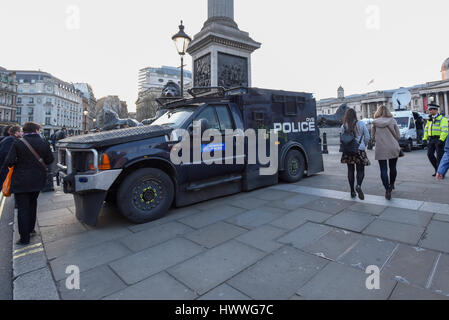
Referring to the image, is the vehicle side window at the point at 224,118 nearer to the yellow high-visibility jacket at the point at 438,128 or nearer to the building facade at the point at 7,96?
the yellow high-visibility jacket at the point at 438,128

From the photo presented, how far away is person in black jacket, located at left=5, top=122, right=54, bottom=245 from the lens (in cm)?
A: 347

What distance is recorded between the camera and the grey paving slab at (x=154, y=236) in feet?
10.5

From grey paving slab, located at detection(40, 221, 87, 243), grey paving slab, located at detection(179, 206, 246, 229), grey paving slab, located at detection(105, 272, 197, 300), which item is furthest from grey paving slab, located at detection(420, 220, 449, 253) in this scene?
grey paving slab, located at detection(40, 221, 87, 243)

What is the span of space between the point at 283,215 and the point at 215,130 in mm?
2205

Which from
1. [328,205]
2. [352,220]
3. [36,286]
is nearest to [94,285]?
[36,286]

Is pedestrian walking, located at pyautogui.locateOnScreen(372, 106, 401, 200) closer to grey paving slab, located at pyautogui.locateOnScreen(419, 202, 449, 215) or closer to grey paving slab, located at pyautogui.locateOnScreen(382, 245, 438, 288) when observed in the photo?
grey paving slab, located at pyautogui.locateOnScreen(419, 202, 449, 215)

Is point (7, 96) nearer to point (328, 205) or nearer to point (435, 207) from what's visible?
point (328, 205)

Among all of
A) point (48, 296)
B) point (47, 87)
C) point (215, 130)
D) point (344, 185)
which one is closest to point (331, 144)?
point (344, 185)

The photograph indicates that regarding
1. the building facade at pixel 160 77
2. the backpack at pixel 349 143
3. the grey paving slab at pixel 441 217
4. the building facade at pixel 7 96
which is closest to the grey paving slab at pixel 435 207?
the grey paving slab at pixel 441 217

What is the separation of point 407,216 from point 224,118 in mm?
3812

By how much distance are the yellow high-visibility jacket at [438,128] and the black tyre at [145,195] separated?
25.9 feet

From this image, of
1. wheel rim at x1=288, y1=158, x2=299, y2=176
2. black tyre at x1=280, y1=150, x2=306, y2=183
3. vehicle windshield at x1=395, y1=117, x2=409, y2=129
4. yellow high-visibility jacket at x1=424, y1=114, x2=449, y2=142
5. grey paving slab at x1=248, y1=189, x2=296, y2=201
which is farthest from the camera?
vehicle windshield at x1=395, y1=117, x2=409, y2=129

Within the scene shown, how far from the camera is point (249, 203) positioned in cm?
491

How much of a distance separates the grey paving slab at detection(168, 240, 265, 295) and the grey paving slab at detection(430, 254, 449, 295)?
1552mm
